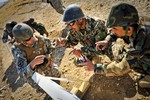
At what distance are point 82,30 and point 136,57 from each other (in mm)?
1397

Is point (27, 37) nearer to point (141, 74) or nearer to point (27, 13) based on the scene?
point (141, 74)

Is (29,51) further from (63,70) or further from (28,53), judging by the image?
(63,70)

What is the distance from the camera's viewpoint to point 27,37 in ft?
16.5

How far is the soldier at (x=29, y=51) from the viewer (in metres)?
4.97

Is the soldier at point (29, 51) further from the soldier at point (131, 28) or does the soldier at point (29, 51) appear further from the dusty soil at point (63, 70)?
the soldier at point (131, 28)

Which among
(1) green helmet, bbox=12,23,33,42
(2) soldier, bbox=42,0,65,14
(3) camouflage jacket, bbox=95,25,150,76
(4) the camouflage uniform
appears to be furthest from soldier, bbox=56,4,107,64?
(2) soldier, bbox=42,0,65,14

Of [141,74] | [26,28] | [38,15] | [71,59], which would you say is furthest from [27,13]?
[141,74]

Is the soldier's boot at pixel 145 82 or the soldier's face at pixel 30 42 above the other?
the soldier's face at pixel 30 42

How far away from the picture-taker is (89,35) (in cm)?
520

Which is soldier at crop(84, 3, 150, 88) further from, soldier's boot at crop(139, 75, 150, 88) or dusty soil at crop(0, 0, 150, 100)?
dusty soil at crop(0, 0, 150, 100)

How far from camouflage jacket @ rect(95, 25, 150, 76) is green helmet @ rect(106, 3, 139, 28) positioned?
188mm

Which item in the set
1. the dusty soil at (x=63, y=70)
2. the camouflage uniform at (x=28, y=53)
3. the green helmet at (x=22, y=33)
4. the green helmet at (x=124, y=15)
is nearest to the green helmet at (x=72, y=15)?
the green helmet at (x=22, y=33)

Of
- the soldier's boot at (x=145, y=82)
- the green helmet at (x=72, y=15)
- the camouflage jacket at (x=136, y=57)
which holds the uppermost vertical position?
the green helmet at (x=72, y=15)

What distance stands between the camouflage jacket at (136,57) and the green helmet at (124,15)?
188 millimetres
